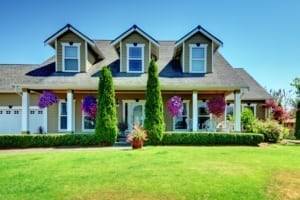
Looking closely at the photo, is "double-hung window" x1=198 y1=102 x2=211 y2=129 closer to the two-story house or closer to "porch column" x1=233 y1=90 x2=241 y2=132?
the two-story house

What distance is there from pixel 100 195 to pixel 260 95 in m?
23.4

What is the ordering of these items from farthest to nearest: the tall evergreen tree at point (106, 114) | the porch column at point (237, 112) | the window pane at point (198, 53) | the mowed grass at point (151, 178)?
1. the window pane at point (198, 53)
2. the porch column at point (237, 112)
3. the tall evergreen tree at point (106, 114)
4. the mowed grass at point (151, 178)

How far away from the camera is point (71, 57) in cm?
2017

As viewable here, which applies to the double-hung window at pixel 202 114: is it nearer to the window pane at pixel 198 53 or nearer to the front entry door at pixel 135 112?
the window pane at pixel 198 53

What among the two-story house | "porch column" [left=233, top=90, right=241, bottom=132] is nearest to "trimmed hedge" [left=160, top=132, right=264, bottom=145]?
"porch column" [left=233, top=90, right=241, bottom=132]

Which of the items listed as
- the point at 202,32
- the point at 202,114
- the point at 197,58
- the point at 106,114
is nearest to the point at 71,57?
the point at 106,114

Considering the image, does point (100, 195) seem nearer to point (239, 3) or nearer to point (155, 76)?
point (155, 76)

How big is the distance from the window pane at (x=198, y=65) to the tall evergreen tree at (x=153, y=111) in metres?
3.95

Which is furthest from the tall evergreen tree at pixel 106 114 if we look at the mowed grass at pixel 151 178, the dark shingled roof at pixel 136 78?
the mowed grass at pixel 151 178

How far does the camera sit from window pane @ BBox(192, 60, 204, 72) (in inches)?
808

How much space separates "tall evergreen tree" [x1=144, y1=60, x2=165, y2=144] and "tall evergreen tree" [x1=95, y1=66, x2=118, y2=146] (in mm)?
1942

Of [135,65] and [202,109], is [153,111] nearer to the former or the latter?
[135,65]

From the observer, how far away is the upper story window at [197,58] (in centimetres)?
2050

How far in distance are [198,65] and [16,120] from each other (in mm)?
14447
